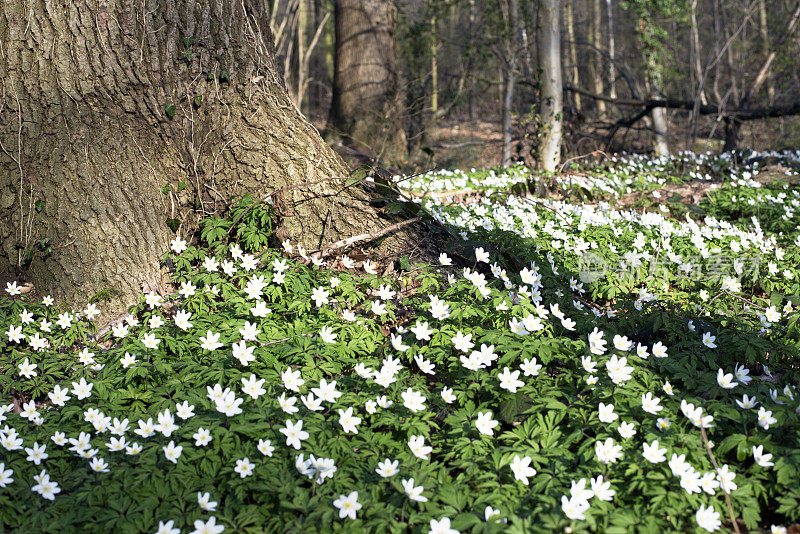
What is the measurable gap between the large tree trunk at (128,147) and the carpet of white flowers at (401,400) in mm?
241

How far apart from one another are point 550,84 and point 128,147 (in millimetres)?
5970

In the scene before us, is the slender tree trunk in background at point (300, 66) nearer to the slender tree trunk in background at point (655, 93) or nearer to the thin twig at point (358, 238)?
the thin twig at point (358, 238)

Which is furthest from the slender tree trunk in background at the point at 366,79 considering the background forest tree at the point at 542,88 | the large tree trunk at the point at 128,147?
the large tree trunk at the point at 128,147

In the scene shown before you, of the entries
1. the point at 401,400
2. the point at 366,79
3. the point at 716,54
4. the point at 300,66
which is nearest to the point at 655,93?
the point at 716,54

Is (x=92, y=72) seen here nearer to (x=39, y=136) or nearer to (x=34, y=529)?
(x=39, y=136)

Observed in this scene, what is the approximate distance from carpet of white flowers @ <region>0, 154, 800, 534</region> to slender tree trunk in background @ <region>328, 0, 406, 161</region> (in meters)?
5.51

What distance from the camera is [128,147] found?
3502mm

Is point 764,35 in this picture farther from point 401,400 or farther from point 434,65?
point 401,400

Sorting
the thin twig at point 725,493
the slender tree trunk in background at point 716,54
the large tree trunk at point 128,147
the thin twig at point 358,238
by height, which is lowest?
the thin twig at point 725,493

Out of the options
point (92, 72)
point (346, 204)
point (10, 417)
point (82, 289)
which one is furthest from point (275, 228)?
point (10, 417)

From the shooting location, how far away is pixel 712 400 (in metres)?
2.29

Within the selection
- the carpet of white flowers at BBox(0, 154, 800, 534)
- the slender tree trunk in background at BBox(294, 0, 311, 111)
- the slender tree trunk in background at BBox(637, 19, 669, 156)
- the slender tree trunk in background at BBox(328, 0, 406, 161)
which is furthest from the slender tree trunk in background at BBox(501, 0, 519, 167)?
the carpet of white flowers at BBox(0, 154, 800, 534)

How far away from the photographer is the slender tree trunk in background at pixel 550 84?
25.2ft

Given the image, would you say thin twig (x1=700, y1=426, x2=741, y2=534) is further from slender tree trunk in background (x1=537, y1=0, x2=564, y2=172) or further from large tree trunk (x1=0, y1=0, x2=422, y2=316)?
slender tree trunk in background (x1=537, y1=0, x2=564, y2=172)
